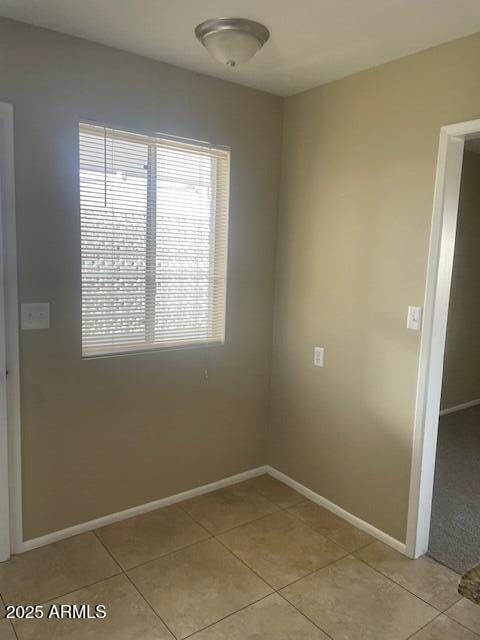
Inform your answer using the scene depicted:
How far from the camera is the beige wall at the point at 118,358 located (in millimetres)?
2297

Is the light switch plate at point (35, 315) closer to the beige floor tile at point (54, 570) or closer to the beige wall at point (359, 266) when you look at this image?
the beige floor tile at point (54, 570)

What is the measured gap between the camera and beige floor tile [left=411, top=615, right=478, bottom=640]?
1999 millimetres

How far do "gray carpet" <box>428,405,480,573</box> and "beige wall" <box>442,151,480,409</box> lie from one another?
1.30 ft

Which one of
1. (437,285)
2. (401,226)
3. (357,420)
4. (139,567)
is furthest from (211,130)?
(139,567)

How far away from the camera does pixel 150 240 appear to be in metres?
2.70

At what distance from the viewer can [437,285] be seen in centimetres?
235

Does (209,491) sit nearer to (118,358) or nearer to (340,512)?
(340,512)

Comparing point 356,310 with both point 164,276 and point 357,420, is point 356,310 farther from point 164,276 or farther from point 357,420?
point 164,276

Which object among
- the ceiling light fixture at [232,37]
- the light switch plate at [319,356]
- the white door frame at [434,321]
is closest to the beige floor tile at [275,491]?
the white door frame at [434,321]

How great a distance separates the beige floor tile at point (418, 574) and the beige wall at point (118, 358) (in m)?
1.08

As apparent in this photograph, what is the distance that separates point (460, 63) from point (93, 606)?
292cm

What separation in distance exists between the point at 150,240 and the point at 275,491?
5.96 ft

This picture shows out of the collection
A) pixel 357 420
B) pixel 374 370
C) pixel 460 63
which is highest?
pixel 460 63

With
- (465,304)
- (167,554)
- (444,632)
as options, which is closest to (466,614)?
(444,632)
